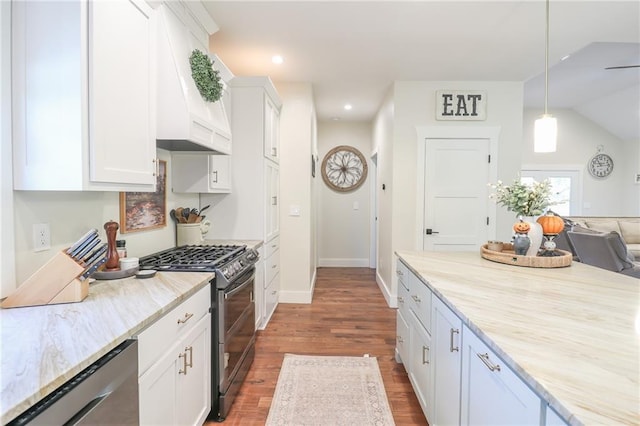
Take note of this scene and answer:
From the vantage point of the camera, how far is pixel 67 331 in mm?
1057

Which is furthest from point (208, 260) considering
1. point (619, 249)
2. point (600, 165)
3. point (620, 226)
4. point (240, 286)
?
point (600, 165)

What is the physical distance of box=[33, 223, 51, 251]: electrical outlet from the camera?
1.42 metres

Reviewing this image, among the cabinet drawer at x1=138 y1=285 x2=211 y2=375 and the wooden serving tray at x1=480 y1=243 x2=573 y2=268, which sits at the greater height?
the wooden serving tray at x1=480 y1=243 x2=573 y2=268

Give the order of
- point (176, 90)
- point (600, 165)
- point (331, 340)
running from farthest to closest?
point (600, 165), point (331, 340), point (176, 90)

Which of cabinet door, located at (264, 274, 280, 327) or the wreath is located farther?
cabinet door, located at (264, 274, 280, 327)

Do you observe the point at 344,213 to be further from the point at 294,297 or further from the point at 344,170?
the point at 294,297

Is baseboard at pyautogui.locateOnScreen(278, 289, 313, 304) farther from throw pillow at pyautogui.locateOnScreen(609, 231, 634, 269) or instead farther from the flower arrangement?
throw pillow at pyautogui.locateOnScreen(609, 231, 634, 269)

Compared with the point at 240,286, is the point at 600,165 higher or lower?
higher

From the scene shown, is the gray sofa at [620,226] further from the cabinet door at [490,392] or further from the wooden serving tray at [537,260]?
the cabinet door at [490,392]

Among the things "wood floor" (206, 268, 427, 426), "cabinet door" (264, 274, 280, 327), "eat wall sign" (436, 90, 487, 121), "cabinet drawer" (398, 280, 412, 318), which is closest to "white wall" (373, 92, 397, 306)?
"wood floor" (206, 268, 427, 426)

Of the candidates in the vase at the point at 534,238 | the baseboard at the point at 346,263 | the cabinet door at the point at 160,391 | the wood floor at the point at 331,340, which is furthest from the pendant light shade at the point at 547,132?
the baseboard at the point at 346,263

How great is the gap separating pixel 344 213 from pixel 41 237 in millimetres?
5129

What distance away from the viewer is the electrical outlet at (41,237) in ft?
4.66

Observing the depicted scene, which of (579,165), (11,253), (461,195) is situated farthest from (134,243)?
(579,165)
